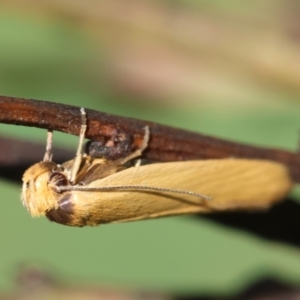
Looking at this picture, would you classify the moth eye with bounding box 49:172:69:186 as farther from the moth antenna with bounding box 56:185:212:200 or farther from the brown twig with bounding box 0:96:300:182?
the brown twig with bounding box 0:96:300:182

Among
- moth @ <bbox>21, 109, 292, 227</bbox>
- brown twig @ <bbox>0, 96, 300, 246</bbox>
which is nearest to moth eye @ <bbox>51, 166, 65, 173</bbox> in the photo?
moth @ <bbox>21, 109, 292, 227</bbox>

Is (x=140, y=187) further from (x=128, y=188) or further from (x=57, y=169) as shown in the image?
(x=57, y=169)

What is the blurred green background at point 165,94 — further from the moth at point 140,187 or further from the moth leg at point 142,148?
the moth leg at point 142,148

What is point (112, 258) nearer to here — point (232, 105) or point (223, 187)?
point (232, 105)

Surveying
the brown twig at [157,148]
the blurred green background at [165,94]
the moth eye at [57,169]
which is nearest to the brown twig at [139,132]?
the brown twig at [157,148]

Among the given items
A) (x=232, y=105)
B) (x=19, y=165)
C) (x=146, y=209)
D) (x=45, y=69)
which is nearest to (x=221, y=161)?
(x=146, y=209)

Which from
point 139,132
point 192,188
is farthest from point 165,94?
point 139,132
